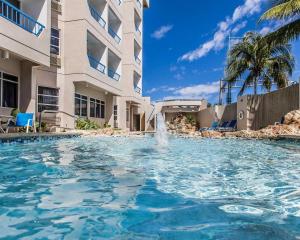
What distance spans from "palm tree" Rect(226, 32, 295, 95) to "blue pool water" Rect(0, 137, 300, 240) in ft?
63.0

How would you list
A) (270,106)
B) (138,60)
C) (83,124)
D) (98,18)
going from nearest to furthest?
(270,106), (83,124), (98,18), (138,60)

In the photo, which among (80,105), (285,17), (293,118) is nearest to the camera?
(285,17)

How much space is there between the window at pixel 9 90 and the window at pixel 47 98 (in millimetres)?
2554

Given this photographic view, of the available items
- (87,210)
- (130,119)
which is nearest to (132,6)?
(130,119)

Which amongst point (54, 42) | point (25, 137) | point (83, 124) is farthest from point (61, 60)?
point (25, 137)

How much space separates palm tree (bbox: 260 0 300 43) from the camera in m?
12.6

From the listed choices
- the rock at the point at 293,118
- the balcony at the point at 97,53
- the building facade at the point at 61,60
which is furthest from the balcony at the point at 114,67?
the rock at the point at 293,118

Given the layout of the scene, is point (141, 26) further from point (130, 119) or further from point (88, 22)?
point (88, 22)

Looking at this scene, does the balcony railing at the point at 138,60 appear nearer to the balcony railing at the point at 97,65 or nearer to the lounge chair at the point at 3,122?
the balcony railing at the point at 97,65

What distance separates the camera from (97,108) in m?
23.4

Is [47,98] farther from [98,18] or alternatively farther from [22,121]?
[98,18]

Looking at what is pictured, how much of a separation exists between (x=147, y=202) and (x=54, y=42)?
1609cm

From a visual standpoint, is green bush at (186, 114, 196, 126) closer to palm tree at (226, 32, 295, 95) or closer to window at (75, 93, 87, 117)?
palm tree at (226, 32, 295, 95)

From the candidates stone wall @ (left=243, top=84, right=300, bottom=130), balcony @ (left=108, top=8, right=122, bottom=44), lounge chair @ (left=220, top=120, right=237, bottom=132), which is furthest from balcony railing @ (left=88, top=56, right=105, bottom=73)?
stone wall @ (left=243, top=84, right=300, bottom=130)
